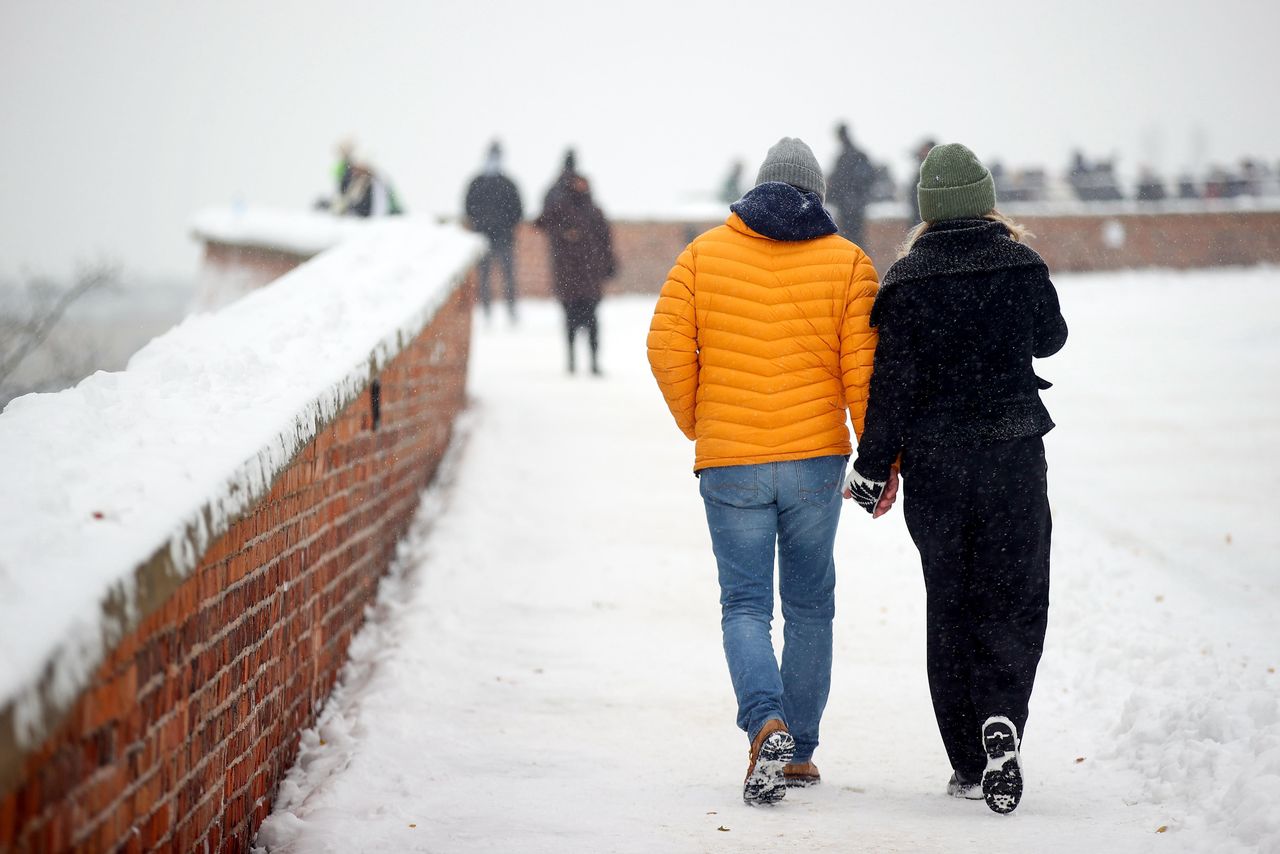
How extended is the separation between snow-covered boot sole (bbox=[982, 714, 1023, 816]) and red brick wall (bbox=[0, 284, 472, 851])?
186 centimetres

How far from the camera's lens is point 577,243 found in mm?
11516

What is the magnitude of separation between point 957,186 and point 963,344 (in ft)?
1.38

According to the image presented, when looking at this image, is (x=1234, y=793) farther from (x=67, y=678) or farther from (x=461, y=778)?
(x=67, y=678)

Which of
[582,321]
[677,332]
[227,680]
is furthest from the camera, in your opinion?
[582,321]

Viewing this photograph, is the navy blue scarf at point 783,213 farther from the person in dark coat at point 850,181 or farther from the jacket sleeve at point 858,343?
the person in dark coat at point 850,181

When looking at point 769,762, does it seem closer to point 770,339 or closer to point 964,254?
point 770,339

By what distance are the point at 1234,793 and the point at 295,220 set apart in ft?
34.2

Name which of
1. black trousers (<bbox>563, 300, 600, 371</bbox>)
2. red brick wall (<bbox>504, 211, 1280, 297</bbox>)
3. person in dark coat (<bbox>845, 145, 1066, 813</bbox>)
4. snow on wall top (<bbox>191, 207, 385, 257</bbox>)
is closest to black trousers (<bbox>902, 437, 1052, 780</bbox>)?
person in dark coat (<bbox>845, 145, 1066, 813</bbox>)

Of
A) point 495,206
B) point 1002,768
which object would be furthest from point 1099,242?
point 1002,768

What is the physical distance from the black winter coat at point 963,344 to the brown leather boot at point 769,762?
2.46ft

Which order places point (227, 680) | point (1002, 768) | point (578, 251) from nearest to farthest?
point (227, 680) → point (1002, 768) → point (578, 251)

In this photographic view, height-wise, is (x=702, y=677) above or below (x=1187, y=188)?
below

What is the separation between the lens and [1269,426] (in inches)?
395

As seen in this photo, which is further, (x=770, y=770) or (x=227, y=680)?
(x=770, y=770)
